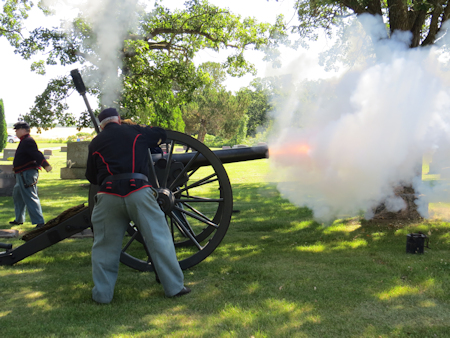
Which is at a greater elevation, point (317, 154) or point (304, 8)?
point (304, 8)

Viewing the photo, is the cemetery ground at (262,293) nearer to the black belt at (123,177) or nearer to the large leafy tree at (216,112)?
the black belt at (123,177)

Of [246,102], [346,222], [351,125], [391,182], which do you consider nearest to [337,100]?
[351,125]

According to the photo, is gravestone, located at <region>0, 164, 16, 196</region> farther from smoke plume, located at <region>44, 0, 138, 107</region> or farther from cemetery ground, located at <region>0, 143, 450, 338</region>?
cemetery ground, located at <region>0, 143, 450, 338</region>

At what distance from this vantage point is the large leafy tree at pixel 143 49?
10.2m

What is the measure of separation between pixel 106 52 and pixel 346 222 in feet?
22.4

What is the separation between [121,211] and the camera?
361cm

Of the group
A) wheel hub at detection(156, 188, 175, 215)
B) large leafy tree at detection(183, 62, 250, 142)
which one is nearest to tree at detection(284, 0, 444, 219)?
wheel hub at detection(156, 188, 175, 215)

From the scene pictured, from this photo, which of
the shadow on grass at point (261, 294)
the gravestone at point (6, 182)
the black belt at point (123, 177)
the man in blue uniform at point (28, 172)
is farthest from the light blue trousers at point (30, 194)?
the gravestone at point (6, 182)

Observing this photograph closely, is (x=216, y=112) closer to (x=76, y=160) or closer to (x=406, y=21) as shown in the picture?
(x=76, y=160)

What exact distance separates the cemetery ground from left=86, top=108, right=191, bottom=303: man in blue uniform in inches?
9.8

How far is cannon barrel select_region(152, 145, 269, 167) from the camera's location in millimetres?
4785

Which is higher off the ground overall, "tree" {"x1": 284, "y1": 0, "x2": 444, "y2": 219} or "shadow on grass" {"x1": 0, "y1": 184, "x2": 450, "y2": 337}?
"tree" {"x1": 284, "y1": 0, "x2": 444, "y2": 219}

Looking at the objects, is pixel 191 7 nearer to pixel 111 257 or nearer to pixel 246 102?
pixel 111 257

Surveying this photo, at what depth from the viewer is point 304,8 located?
8.52m
